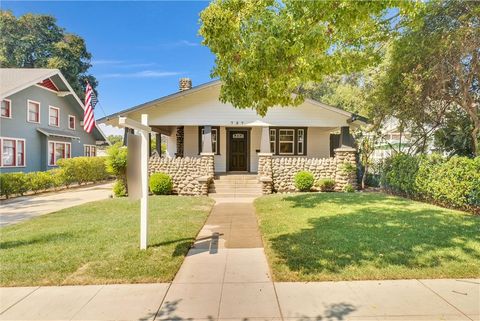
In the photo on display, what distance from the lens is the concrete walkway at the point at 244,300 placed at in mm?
3279

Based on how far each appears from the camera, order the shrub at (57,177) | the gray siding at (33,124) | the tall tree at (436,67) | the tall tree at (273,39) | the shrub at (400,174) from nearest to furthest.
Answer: the tall tree at (273,39) < the tall tree at (436,67) < the shrub at (400,174) < the shrub at (57,177) < the gray siding at (33,124)

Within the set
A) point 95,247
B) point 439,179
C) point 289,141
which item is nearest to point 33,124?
point 289,141

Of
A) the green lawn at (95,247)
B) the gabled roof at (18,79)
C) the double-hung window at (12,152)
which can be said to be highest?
the gabled roof at (18,79)

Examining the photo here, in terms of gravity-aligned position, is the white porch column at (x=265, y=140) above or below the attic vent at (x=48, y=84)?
below

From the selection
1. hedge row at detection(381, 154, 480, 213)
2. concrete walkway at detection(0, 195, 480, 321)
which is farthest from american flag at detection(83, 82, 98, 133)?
hedge row at detection(381, 154, 480, 213)

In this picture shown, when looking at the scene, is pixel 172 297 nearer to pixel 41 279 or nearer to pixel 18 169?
pixel 41 279

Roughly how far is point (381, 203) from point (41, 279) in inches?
378

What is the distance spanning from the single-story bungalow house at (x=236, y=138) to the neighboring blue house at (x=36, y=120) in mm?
6857

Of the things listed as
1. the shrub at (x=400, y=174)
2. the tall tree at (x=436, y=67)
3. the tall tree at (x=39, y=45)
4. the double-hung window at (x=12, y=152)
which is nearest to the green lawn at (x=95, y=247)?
the shrub at (x=400, y=174)

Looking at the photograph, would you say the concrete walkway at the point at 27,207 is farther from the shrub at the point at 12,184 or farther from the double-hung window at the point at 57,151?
the double-hung window at the point at 57,151

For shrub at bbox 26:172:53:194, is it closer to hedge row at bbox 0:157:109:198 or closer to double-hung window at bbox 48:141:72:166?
hedge row at bbox 0:157:109:198

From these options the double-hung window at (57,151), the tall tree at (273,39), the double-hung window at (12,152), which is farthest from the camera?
the double-hung window at (57,151)

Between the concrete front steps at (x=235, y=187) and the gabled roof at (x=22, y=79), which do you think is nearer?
the concrete front steps at (x=235, y=187)

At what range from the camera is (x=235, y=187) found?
14.0 meters
